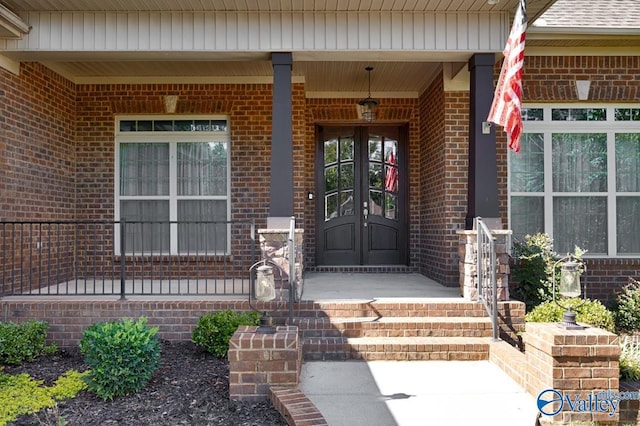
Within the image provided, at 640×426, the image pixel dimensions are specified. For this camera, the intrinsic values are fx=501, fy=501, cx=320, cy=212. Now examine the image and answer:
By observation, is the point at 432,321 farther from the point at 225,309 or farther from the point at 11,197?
the point at 11,197

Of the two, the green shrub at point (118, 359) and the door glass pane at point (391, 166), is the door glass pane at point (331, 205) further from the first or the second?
the green shrub at point (118, 359)

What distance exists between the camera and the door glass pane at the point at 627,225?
672 cm

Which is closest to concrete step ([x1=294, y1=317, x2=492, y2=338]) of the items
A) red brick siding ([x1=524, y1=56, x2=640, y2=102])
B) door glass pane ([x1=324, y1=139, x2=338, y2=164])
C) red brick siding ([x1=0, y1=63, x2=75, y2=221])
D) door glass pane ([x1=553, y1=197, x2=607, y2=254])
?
door glass pane ([x1=553, y1=197, x2=607, y2=254])

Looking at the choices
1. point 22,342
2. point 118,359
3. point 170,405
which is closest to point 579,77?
point 170,405

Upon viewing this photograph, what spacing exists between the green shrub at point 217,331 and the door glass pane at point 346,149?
4.07 metres

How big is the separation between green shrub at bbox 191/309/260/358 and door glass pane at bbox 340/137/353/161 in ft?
13.4

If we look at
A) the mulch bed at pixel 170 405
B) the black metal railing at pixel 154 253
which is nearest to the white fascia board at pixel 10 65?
the black metal railing at pixel 154 253

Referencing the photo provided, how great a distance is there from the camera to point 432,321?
492 cm

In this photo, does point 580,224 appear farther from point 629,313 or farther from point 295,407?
point 295,407

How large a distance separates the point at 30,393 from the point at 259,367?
1.79 meters

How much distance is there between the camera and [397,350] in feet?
15.2

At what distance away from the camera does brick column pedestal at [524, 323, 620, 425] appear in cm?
333

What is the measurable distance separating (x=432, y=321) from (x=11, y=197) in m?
4.86

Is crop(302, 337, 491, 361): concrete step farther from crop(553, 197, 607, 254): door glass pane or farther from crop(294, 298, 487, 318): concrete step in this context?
crop(553, 197, 607, 254): door glass pane
